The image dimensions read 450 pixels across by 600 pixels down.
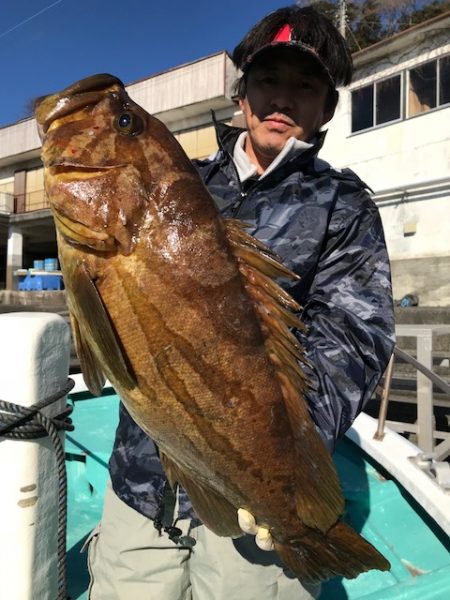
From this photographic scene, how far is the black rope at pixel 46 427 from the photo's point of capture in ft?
6.14

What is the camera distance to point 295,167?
2.00 meters

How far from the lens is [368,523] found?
123 inches

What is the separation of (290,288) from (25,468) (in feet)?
4.38

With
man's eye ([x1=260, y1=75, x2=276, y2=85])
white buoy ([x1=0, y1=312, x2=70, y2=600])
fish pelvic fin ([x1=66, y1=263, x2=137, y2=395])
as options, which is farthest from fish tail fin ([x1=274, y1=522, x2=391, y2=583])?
man's eye ([x1=260, y1=75, x2=276, y2=85])

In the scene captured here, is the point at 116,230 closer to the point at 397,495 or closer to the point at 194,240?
the point at 194,240

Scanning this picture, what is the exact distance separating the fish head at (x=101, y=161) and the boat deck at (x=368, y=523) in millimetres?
2167

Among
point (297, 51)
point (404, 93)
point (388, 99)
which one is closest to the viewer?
point (297, 51)

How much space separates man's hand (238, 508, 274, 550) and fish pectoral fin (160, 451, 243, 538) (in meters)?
0.07

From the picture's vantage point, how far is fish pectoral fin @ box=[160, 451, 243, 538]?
1.62m

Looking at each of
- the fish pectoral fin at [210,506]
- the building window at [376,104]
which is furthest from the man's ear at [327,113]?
the building window at [376,104]

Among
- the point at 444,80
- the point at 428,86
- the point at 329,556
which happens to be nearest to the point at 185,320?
the point at 329,556

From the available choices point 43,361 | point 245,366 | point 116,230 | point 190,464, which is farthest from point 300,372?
point 43,361

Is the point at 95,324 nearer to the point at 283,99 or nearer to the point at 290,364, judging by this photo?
the point at 290,364

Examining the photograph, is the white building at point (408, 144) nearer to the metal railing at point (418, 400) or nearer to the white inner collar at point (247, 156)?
the metal railing at point (418, 400)
